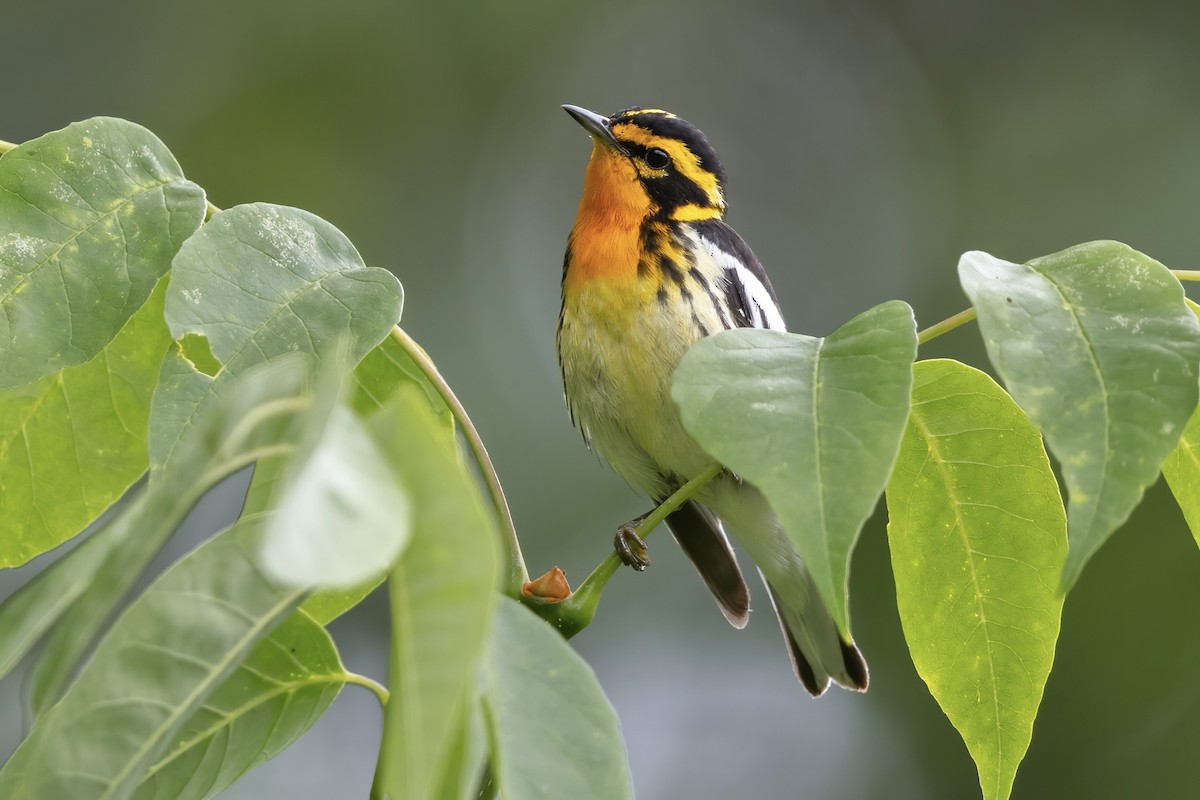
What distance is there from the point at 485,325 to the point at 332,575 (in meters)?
5.78

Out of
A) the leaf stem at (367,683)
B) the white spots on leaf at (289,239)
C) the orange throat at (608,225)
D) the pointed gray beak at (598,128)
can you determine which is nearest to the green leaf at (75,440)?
the white spots on leaf at (289,239)

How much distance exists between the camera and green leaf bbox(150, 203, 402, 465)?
1172 mm

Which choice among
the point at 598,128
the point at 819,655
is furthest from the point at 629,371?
the point at 819,655

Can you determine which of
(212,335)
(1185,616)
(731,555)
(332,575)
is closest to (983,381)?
(212,335)

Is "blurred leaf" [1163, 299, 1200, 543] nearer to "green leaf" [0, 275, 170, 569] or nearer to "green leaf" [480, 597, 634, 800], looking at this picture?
"green leaf" [480, 597, 634, 800]

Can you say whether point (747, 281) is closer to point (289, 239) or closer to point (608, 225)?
point (608, 225)

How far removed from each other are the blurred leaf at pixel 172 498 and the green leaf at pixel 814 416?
1.11 feet

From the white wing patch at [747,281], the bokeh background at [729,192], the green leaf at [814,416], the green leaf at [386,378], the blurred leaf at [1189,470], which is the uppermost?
the green leaf at [814,416]

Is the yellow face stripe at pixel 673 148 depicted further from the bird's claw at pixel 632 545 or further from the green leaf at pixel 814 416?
the green leaf at pixel 814 416

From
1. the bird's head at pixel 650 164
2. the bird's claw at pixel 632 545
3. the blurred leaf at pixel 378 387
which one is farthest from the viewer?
the bird's head at pixel 650 164

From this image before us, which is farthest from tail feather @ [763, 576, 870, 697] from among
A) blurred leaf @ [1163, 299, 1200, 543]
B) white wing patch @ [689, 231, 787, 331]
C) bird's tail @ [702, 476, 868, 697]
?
blurred leaf @ [1163, 299, 1200, 543]

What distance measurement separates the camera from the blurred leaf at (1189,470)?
1365 mm

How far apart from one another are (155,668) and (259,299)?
0.46 metres

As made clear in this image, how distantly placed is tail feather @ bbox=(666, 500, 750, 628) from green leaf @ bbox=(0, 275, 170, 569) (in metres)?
1.75
